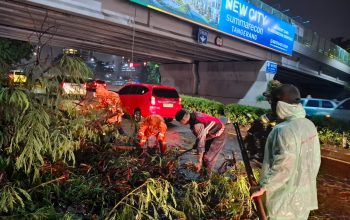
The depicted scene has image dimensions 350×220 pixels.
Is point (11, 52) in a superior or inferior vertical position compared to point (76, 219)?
superior

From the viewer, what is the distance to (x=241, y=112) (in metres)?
15.1

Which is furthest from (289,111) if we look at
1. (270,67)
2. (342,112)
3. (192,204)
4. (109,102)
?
(270,67)

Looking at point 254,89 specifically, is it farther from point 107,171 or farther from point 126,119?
point 107,171

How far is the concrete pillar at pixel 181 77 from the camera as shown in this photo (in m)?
29.7

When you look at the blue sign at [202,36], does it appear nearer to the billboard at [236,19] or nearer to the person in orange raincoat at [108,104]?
the billboard at [236,19]

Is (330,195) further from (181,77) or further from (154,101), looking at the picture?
(181,77)

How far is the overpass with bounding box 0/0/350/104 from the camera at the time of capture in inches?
497

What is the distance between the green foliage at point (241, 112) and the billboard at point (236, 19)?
4.98 metres

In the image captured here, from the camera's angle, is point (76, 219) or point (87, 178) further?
point (87, 178)

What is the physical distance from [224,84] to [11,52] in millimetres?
16647

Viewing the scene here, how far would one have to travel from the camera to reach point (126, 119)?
572 inches

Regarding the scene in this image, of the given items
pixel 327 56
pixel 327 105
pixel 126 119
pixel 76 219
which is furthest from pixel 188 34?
pixel 327 56

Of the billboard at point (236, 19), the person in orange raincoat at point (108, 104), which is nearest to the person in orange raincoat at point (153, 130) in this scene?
the person in orange raincoat at point (108, 104)

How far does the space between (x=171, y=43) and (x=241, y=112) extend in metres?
7.06
